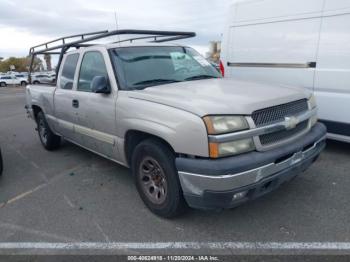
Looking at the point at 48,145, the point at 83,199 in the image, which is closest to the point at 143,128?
the point at 83,199

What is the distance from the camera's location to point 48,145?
634cm

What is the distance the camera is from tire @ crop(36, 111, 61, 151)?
621cm

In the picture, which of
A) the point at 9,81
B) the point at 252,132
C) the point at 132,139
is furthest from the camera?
the point at 9,81

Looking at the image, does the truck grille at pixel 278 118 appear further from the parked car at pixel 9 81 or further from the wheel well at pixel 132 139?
the parked car at pixel 9 81

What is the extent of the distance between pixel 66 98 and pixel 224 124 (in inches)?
116

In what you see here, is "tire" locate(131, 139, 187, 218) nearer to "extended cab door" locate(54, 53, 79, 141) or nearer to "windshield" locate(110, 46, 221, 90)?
"windshield" locate(110, 46, 221, 90)

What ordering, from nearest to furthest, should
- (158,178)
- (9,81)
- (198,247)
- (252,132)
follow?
1. (252,132)
2. (198,247)
3. (158,178)
4. (9,81)

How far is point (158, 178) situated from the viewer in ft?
11.5

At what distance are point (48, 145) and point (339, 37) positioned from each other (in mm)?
5281

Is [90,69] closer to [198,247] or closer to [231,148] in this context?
[231,148]

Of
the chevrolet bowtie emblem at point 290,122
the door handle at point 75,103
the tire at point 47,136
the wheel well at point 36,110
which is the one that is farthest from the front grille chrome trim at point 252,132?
the wheel well at point 36,110

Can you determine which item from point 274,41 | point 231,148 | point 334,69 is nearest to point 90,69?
point 231,148

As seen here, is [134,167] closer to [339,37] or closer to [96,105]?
[96,105]

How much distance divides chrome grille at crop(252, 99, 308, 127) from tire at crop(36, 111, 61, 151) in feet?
14.2
